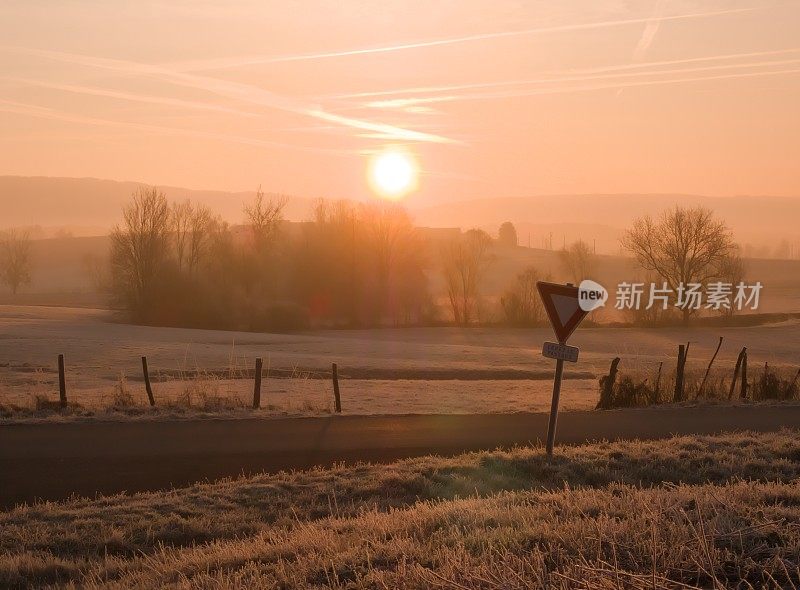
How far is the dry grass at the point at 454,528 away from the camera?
17.0ft

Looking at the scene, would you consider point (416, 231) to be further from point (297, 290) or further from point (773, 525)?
point (773, 525)

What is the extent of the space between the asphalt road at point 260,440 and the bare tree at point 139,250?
2732 inches

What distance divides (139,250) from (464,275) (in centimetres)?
3434

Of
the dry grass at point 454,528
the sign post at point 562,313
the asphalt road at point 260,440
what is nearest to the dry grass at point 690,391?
the asphalt road at point 260,440

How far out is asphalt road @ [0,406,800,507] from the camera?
13133 millimetres

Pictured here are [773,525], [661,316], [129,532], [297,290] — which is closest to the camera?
[773,525]

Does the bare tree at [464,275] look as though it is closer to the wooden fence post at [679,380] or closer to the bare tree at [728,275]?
the bare tree at [728,275]

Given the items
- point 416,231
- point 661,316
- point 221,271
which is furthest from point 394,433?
point 416,231

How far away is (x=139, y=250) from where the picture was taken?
8794cm

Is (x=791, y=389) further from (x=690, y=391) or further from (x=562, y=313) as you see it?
(x=562, y=313)

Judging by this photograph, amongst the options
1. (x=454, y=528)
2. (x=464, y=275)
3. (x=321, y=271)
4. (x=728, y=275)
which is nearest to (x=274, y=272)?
(x=321, y=271)

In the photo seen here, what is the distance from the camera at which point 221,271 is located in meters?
90.9

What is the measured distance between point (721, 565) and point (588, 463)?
303 inches

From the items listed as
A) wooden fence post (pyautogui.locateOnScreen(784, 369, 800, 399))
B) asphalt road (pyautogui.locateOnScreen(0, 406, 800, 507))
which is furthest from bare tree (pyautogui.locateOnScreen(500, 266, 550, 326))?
asphalt road (pyautogui.locateOnScreen(0, 406, 800, 507))
